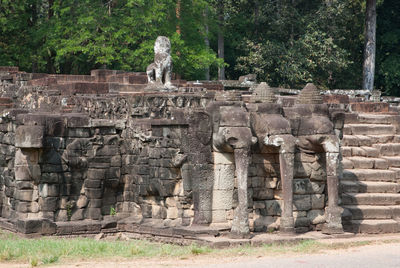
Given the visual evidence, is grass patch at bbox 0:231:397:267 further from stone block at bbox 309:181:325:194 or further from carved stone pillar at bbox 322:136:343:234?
stone block at bbox 309:181:325:194

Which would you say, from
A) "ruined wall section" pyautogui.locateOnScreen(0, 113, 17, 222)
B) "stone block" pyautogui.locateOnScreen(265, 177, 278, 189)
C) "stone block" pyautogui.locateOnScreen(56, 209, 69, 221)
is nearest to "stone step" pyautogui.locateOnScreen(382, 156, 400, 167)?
"stone block" pyautogui.locateOnScreen(265, 177, 278, 189)

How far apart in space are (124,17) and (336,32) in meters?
9.68

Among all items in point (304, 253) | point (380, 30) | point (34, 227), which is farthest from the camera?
point (380, 30)

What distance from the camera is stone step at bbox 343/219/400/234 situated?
1733cm

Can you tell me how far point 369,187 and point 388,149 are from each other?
2.23 m

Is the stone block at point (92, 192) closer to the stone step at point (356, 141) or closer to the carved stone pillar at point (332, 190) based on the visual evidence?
the carved stone pillar at point (332, 190)

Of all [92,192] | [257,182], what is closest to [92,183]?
[92,192]

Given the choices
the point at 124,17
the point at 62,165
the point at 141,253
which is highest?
the point at 124,17

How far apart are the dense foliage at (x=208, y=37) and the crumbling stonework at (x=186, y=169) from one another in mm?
13397

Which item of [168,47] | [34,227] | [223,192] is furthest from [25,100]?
[223,192]

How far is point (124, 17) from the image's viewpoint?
32.9m

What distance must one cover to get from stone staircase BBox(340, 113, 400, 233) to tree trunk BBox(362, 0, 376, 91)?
13.5m

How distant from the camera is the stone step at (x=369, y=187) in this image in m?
18.6

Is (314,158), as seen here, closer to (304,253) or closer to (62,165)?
(304,253)
